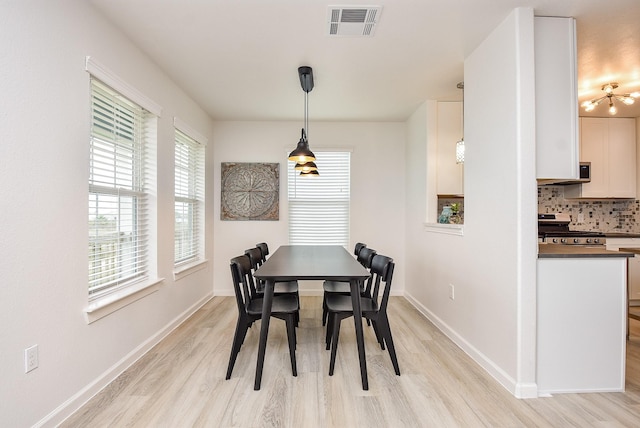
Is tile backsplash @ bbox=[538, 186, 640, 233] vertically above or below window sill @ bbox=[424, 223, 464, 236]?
above

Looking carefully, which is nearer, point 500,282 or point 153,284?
point 500,282

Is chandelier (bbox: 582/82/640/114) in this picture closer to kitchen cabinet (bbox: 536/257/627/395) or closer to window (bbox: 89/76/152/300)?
kitchen cabinet (bbox: 536/257/627/395)

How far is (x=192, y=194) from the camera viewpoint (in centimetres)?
405

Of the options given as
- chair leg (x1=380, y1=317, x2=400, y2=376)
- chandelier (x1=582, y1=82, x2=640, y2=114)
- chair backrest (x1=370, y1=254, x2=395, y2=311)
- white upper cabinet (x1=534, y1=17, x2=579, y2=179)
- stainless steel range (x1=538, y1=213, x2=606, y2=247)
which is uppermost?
chandelier (x1=582, y1=82, x2=640, y2=114)

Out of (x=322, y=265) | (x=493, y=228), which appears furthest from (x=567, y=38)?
(x=322, y=265)

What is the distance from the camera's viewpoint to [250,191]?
463 centimetres

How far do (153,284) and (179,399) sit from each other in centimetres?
114

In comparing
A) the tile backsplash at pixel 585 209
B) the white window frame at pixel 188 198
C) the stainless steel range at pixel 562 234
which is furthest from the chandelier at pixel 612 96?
the white window frame at pixel 188 198

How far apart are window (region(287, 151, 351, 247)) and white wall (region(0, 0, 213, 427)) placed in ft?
8.68

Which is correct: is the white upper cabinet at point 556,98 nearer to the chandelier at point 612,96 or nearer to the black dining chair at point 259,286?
the chandelier at point 612,96

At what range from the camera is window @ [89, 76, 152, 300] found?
2215 millimetres

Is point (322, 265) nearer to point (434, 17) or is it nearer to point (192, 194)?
point (434, 17)

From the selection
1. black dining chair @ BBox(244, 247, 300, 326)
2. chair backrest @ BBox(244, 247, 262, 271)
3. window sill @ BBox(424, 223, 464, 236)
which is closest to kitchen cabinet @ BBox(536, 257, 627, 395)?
window sill @ BBox(424, 223, 464, 236)

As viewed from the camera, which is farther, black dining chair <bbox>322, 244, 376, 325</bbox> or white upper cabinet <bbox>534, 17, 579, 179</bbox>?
black dining chair <bbox>322, 244, 376, 325</bbox>
